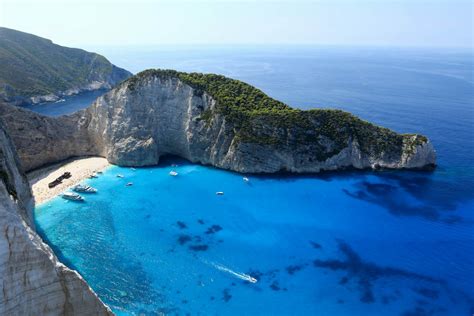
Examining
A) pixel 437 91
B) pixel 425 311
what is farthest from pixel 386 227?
pixel 437 91

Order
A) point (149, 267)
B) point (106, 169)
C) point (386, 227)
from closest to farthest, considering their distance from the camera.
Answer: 1. point (149, 267)
2. point (386, 227)
3. point (106, 169)

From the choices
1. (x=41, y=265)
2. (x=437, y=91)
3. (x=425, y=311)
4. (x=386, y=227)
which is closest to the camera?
(x=41, y=265)

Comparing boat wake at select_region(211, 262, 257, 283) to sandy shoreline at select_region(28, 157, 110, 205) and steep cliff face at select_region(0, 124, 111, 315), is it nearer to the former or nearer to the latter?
steep cliff face at select_region(0, 124, 111, 315)

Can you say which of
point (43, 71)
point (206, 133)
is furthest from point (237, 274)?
point (43, 71)

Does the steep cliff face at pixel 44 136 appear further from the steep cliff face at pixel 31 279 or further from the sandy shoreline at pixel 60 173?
the steep cliff face at pixel 31 279

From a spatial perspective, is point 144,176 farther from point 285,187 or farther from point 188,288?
point 188,288

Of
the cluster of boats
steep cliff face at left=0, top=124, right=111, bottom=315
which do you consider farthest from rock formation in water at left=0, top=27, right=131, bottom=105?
steep cliff face at left=0, top=124, right=111, bottom=315
